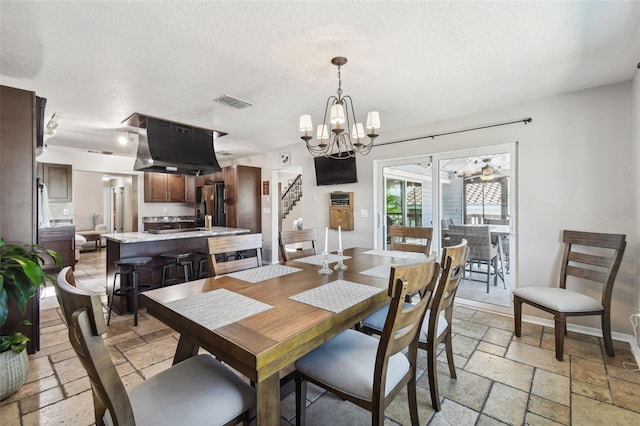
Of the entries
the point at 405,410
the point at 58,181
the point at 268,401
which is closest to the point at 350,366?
the point at 268,401

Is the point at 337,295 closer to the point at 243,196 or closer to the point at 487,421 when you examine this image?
the point at 487,421

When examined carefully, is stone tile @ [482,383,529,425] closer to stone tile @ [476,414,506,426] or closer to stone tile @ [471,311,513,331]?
stone tile @ [476,414,506,426]

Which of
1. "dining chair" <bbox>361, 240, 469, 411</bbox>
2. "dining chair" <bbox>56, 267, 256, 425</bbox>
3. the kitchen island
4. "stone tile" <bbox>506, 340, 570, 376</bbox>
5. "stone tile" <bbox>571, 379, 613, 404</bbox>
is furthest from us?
the kitchen island

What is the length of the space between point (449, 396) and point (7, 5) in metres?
3.71

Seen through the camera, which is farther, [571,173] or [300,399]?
[571,173]

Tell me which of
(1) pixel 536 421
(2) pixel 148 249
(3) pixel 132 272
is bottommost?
(1) pixel 536 421

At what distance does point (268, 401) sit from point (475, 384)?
1.70 metres

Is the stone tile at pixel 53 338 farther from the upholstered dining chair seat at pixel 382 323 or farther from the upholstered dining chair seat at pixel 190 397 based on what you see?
the upholstered dining chair seat at pixel 382 323

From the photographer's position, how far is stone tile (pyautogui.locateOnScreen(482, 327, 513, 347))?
8.73ft

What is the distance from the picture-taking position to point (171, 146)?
158 inches

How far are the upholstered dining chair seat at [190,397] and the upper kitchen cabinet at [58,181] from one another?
280 inches

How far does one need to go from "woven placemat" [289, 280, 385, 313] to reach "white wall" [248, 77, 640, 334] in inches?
103

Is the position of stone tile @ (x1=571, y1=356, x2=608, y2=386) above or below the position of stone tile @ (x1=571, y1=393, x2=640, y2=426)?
above

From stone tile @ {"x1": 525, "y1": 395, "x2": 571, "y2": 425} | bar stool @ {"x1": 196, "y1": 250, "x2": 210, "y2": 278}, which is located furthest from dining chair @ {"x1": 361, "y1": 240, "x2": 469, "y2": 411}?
bar stool @ {"x1": 196, "y1": 250, "x2": 210, "y2": 278}
